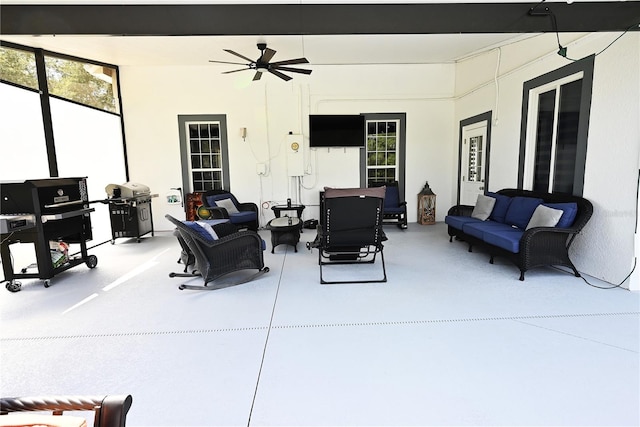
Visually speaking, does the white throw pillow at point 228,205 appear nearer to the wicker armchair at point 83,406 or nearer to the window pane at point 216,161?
the window pane at point 216,161

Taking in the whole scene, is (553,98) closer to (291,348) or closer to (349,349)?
(349,349)

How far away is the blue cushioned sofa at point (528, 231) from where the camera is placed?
3656 millimetres

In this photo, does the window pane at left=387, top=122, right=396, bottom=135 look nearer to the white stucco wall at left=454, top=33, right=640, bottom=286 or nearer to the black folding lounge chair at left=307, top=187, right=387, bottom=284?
the white stucco wall at left=454, top=33, right=640, bottom=286

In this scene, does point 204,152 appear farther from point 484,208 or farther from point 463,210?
point 484,208

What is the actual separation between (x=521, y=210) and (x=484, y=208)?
30.2 inches

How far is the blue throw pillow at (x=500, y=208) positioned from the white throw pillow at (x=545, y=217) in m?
0.79

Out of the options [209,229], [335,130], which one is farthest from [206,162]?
[209,229]

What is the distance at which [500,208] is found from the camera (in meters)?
5.00

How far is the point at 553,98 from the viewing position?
177 inches

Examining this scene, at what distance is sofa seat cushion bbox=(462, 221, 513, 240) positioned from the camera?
4.39 m

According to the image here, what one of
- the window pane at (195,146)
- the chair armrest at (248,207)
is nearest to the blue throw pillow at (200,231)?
the chair armrest at (248,207)

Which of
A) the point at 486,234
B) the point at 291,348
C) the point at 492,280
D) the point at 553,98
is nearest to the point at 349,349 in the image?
the point at 291,348

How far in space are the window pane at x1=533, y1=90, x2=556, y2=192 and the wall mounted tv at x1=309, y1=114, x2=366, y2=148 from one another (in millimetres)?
3364

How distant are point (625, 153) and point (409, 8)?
8.87 ft
